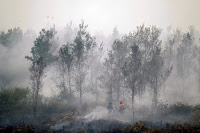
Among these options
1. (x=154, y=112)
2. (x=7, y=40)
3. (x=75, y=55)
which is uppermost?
(x=7, y=40)

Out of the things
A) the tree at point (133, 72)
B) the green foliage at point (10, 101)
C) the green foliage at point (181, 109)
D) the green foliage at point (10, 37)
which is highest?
the green foliage at point (10, 37)

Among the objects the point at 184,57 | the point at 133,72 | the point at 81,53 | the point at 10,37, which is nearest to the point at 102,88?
the point at 81,53

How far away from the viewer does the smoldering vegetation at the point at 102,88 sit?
21.3 meters

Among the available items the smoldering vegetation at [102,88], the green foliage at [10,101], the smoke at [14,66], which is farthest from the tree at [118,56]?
the smoke at [14,66]

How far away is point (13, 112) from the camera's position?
2406 cm

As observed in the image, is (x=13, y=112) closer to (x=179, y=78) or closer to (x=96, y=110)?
(x=96, y=110)

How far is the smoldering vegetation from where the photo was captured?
837 inches

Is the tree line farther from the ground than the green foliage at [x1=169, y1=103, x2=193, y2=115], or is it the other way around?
the tree line

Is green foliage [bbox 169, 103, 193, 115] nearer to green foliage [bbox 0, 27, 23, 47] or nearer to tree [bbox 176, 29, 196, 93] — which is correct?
tree [bbox 176, 29, 196, 93]

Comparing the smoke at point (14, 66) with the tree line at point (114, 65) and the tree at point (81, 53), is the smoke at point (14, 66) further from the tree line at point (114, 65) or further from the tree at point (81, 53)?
the tree at point (81, 53)

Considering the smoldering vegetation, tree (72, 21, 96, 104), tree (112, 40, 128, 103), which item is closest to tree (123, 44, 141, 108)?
the smoldering vegetation

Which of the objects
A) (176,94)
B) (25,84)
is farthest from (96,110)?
(25,84)

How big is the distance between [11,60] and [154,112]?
41.2 meters

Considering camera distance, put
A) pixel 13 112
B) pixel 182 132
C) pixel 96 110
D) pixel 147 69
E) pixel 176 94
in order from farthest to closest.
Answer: pixel 176 94 < pixel 147 69 < pixel 96 110 < pixel 13 112 < pixel 182 132
